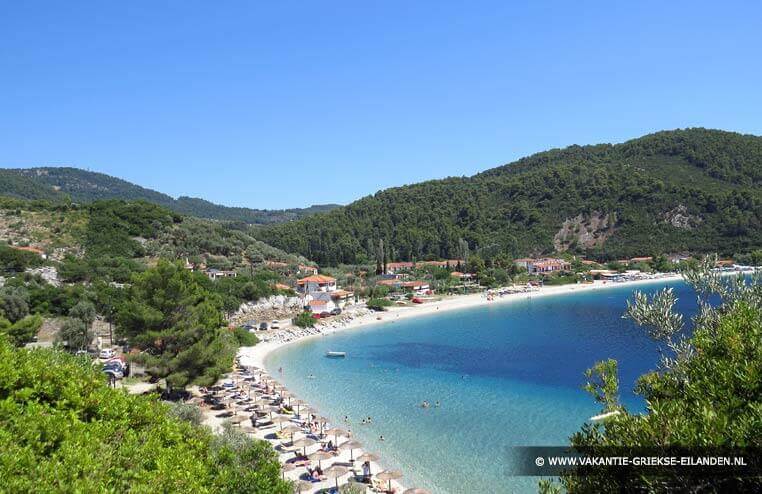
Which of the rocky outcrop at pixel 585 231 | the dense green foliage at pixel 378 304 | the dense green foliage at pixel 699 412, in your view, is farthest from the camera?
the rocky outcrop at pixel 585 231

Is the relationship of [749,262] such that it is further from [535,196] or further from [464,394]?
[464,394]

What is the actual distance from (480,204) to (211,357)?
101m

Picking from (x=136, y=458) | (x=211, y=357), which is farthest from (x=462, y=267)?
(x=136, y=458)

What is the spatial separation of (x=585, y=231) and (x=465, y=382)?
83204 millimetres

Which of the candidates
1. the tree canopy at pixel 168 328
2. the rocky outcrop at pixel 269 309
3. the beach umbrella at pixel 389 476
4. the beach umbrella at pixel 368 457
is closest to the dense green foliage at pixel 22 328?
the tree canopy at pixel 168 328

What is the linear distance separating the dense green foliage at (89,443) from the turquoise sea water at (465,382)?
9377mm

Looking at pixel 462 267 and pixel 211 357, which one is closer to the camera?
pixel 211 357

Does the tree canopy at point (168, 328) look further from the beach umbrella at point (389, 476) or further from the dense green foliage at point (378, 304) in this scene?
the dense green foliage at point (378, 304)

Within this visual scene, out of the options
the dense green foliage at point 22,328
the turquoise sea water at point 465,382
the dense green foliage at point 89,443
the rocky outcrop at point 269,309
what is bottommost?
the turquoise sea water at point 465,382

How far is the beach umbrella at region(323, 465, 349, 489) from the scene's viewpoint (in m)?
14.9

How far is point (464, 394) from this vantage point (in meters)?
24.8

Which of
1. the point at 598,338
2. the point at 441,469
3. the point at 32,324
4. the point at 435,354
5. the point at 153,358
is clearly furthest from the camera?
the point at 598,338

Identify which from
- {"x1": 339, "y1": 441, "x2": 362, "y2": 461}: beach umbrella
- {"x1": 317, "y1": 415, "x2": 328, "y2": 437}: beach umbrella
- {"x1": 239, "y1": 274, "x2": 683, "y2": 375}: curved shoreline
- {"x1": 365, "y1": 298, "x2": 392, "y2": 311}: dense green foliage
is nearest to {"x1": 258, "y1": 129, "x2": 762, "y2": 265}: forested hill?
{"x1": 239, "y1": 274, "x2": 683, "y2": 375}: curved shoreline

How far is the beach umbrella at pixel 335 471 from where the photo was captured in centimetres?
1490
